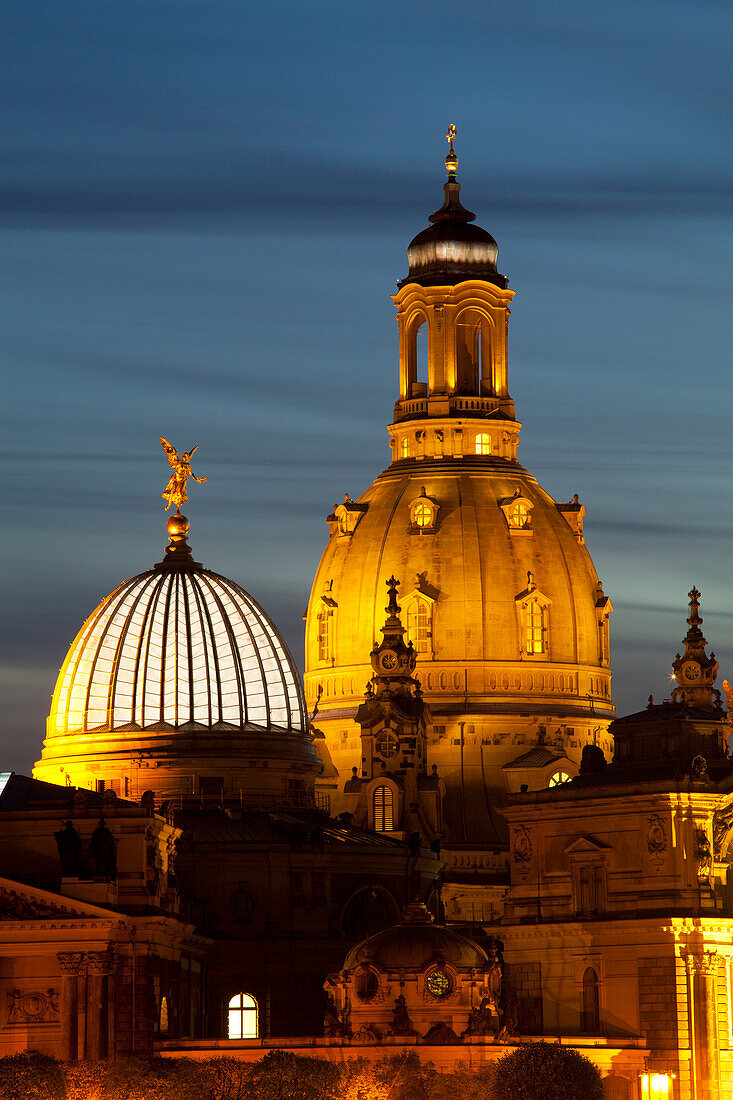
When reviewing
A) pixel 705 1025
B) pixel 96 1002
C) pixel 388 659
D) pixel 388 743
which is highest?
pixel 388 659

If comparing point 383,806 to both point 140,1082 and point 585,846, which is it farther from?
point 140,1082

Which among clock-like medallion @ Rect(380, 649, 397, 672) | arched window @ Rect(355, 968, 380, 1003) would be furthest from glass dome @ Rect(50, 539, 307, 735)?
arched window @ Rect(355, 968, 380, 1003)

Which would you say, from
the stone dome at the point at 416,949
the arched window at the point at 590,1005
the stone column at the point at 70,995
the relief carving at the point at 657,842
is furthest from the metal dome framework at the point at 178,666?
the stone column at the point at 70,995

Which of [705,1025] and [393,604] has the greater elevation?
[393,604]

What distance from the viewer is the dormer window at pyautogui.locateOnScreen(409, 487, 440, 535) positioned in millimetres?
198875

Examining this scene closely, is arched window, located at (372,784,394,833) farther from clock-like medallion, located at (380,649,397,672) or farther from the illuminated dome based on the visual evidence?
the illuminated dome

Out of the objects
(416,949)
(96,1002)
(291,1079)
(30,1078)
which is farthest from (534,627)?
(30,1078)

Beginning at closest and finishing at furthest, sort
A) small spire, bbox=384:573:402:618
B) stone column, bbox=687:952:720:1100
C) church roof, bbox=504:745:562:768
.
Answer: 1. stone column, bbox=687:952:720:1100
2. small spire, bbox=384:573:402:618
3. church roof, bbox=504:745:562:768

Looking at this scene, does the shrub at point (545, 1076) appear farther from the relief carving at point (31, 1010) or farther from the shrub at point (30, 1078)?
the relief carving at point (31, 1010)

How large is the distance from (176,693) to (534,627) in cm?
2845

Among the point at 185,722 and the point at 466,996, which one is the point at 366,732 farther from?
the point at 466,996

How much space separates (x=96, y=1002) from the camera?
14975 cm

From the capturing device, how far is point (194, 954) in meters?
164

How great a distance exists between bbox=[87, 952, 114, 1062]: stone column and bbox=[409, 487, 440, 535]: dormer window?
5417cm
